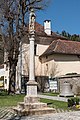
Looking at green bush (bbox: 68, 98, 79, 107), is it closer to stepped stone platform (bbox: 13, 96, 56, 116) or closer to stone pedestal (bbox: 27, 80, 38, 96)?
stepped stone platform (bbox: 13, 96, 56, 116)

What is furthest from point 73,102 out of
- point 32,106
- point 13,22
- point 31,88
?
point 13,22

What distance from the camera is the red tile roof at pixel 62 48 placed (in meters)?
39.4

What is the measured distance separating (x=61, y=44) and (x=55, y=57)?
2998mm

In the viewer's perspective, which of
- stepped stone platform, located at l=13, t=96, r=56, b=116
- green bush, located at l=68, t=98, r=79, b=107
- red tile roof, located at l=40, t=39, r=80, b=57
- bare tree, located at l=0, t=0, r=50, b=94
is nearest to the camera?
stepped stone platform, located at l=13, t=96, r=56, b=116

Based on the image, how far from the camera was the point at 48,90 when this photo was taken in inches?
1527

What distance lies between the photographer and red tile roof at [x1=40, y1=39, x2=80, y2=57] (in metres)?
39.4

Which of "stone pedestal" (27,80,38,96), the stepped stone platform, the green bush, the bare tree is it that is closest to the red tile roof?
the bare tree

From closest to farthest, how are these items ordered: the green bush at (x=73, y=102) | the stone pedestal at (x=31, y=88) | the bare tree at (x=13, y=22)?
the stone pedestal at (x=31, y=88) → the green bush at (x=73, y=102) → the bare tree at (x=13, y=22)

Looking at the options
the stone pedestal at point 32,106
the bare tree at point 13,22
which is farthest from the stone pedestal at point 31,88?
the bare tree at point 13,22

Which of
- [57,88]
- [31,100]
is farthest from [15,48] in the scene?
[31,100]

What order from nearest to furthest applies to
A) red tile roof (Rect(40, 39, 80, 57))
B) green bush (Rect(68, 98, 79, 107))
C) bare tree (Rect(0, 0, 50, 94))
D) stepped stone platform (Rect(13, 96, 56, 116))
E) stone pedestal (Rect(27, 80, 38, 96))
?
1. stepped stone platform (Rect(13, 96, 56, 116))
2. stone pedestal (Rect(27, 80, 38, 96))
3. green bush (Rect(68, 98, 79, 107))
4. bare tree (Rect(0, 0, 50, 94))
5. red tile roof (Rect(40, 39, 80, 57))

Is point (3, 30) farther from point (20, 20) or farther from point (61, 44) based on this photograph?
point (61, 44)

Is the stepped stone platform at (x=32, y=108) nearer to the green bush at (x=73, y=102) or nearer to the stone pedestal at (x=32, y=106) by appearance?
the stone pedestal at (x=32, y=106)

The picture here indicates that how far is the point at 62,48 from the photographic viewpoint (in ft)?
132
